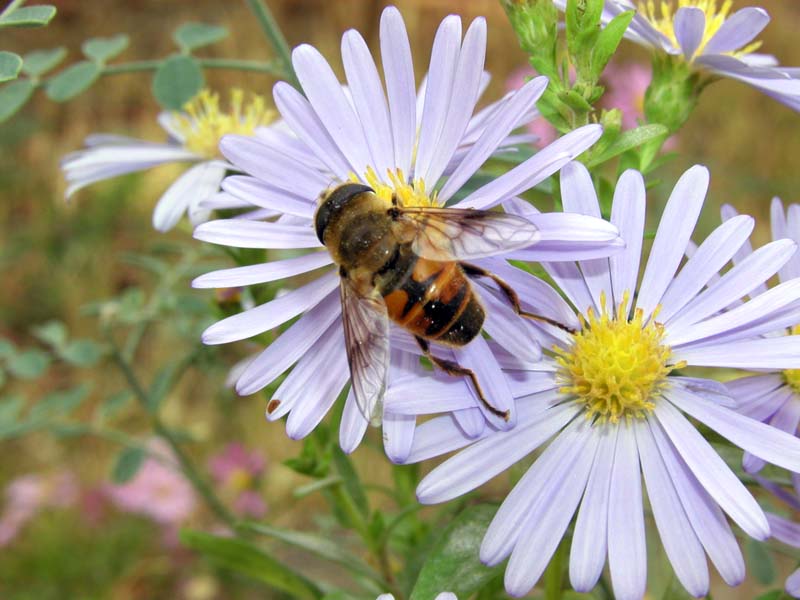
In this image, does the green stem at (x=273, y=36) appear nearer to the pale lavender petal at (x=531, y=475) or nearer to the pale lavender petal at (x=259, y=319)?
the pale lavender petal at (x=259, y=319)

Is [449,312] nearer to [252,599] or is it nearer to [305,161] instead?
[305,161]

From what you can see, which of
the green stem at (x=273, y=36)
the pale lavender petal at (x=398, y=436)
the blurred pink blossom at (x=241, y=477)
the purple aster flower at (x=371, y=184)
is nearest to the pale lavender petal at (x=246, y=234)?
the purple aster flower at (x=371, y=184)

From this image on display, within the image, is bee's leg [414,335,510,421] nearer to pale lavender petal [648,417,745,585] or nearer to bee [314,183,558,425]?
bee [314,183,558,425]

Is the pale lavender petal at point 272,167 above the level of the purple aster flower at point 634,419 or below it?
above

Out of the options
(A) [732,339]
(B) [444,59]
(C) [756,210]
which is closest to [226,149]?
(B) [444,59]

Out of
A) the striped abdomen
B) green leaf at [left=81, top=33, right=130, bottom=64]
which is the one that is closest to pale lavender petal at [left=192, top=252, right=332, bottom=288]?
the striped abdomen

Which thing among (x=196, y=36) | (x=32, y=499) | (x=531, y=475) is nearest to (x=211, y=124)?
(x=196, y=36)

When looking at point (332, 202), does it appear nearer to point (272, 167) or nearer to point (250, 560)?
point (272, 167)
